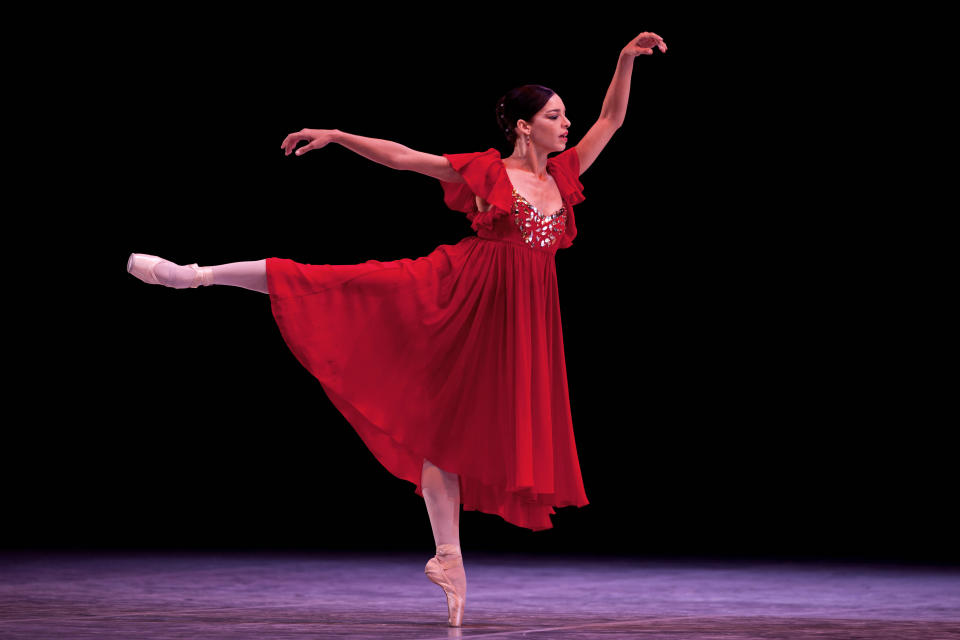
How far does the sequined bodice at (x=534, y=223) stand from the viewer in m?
2.83

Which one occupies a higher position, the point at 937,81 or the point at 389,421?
the point at 937,81

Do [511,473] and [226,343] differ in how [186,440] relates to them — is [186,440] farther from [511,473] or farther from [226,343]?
[511,473]

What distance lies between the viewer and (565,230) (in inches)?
117

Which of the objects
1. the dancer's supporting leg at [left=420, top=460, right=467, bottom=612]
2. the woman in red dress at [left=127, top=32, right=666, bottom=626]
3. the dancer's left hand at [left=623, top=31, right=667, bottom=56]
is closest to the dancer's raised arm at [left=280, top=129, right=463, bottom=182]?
the woman in red dress at [left=127, top=32, right=666, bottom=626]

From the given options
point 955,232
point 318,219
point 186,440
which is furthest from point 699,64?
point 186,440

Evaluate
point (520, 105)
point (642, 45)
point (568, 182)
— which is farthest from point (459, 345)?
point (642, 45)

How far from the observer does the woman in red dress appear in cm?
279

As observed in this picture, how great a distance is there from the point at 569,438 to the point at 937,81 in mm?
3188

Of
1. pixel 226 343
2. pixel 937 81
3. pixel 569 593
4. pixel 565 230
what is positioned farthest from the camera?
pixel 226 343

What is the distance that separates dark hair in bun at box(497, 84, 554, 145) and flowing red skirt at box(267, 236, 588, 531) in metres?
0.32

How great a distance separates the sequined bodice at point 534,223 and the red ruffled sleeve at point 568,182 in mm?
53

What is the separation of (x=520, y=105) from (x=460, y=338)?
0.60m

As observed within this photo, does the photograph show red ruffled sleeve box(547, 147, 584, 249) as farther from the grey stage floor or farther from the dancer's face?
the grey stage floor

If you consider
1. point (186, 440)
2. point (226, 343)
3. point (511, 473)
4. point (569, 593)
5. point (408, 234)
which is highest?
point (408, 234)
